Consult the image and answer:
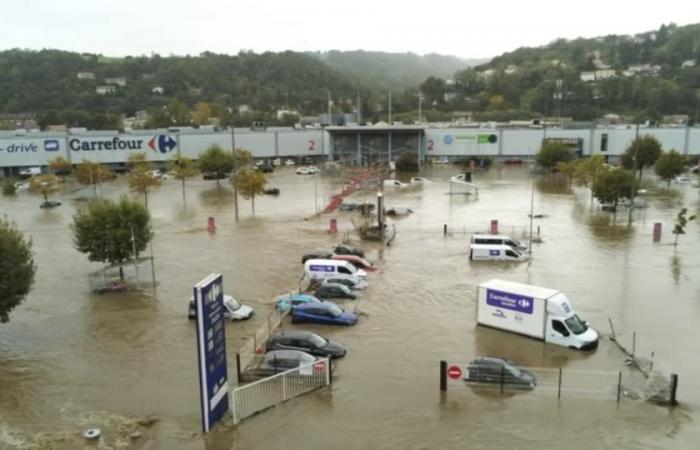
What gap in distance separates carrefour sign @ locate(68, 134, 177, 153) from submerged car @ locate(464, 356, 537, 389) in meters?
60.9

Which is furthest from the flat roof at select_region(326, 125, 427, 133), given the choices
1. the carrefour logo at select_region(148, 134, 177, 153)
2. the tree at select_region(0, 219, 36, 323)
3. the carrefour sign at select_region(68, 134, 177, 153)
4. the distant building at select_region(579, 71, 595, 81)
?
the distant building at select_region(579, 71, 595, 81)

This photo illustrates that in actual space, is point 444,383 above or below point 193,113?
below

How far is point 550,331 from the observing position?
17.8 m

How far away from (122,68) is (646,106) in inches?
5453

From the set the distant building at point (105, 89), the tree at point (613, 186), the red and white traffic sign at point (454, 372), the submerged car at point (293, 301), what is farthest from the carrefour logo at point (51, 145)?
the distant building at point (105, 89)

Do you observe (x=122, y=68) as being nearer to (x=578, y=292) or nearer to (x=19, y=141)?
(x=19, y=141)

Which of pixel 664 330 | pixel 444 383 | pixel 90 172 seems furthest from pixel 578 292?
pixel 90 172

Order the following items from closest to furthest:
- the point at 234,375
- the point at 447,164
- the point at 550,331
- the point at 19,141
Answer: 1. the point at 234,375
2. the point at 550,331
3. the point at 19,141
4. the point at 447,164

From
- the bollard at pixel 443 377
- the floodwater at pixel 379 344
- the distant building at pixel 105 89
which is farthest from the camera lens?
the distant building at pixel 105 89

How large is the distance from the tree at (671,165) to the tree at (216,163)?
3880cm

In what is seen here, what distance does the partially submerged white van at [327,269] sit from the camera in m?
24.4

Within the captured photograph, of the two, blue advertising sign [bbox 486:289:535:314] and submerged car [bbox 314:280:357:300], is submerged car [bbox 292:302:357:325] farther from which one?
blue advertising sign [bbox 486:289:535:314]

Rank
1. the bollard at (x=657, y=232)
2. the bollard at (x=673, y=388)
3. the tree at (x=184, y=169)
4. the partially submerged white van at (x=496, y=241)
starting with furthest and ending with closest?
the tree at (x=184, y=169) < the bollard at (x=657, y=232) < the partially submerged white van at (x=496, y=241) < the bollard at (x=673, y=388)

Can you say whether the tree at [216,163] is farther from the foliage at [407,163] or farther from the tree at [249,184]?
the foliage at [407,163]
